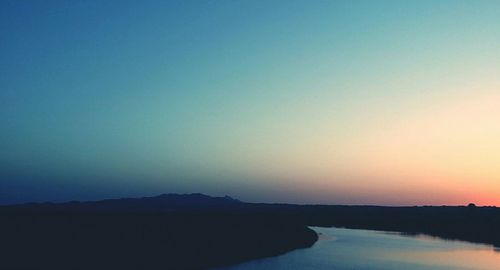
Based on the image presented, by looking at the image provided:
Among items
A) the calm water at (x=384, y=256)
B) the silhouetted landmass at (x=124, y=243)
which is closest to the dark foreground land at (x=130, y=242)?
the silhouetted landmass at (x=124, y=243)

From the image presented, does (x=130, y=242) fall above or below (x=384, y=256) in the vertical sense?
above

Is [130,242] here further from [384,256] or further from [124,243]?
[384,256]

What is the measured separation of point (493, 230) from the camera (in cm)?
10144

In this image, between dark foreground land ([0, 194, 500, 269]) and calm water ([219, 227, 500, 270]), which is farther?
calm water ([219, 227, 500, 270])

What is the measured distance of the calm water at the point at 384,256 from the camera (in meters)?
52.2

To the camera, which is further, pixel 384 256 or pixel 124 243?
pixel 384 256

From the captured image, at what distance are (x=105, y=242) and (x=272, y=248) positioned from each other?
25533 millimetres

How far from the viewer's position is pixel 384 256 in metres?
60.9

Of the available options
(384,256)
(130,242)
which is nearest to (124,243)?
(130,242)

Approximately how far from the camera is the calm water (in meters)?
52.2

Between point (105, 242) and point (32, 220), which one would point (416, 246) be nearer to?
point (105, 242)

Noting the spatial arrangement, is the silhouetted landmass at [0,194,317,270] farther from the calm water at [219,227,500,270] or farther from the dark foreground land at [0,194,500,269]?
the calm water at [219,227,500,270]

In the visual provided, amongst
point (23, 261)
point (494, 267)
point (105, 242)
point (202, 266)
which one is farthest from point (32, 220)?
point (494, 267)

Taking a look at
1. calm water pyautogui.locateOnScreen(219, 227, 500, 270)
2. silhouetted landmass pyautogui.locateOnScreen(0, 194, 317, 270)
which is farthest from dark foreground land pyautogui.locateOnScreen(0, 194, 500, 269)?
calm water pyautogui.locateOnScreen(219, 227, 500, 270)
